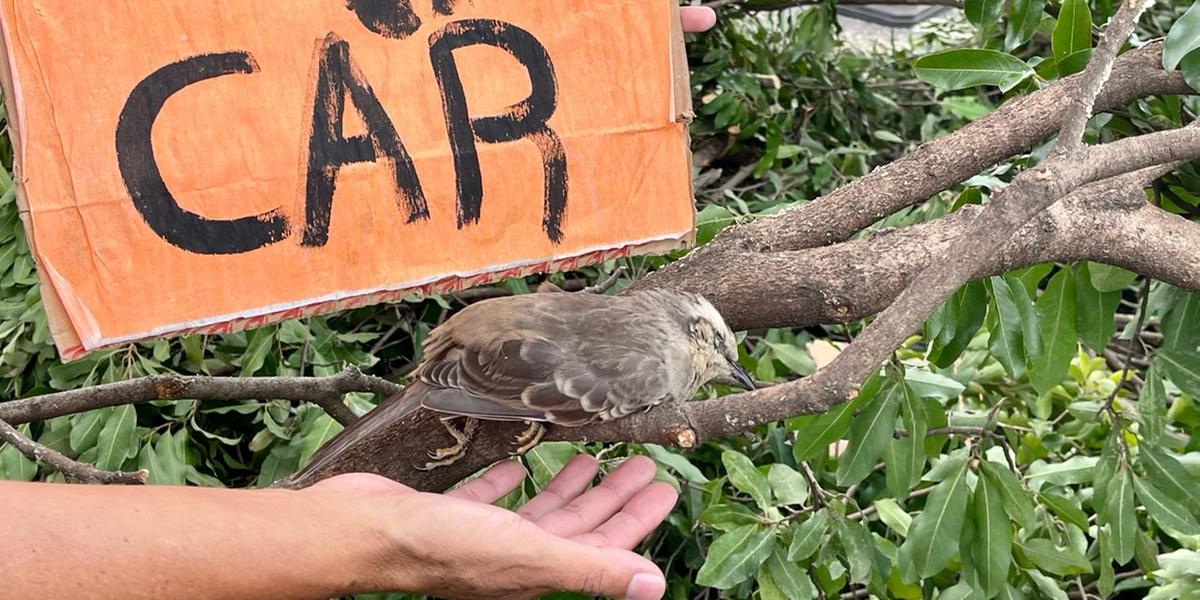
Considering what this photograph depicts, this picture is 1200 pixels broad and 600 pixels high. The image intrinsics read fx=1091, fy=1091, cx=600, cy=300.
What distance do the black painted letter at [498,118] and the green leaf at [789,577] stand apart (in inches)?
19.4

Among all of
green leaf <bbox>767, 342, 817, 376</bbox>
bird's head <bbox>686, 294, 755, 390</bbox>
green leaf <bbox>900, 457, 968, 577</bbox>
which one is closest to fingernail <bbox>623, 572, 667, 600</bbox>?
bird's head <bbox>686, 294, 755, 390</bbox>

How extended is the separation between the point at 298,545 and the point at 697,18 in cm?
78

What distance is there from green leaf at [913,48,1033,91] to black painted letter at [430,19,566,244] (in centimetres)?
56

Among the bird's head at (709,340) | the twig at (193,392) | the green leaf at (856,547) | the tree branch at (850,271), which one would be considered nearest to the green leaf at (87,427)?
the twig at (193,392)

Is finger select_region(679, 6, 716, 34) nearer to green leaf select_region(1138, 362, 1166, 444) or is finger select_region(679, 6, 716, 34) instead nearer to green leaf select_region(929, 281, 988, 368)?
green leaf select_region(929, 281, 988, 368)

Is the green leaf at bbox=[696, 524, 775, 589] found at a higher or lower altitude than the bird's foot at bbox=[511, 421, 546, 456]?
lower

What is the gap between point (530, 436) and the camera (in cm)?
113

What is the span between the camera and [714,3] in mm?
2535

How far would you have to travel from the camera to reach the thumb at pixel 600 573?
1.04 metres

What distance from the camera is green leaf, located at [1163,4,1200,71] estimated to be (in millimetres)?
1208

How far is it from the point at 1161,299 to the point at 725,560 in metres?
0.75

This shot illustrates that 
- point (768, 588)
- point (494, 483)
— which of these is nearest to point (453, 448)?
point (494, 483)

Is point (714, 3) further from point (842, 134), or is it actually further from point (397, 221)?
point (397, 221)

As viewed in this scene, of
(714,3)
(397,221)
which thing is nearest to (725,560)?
(397,221)
